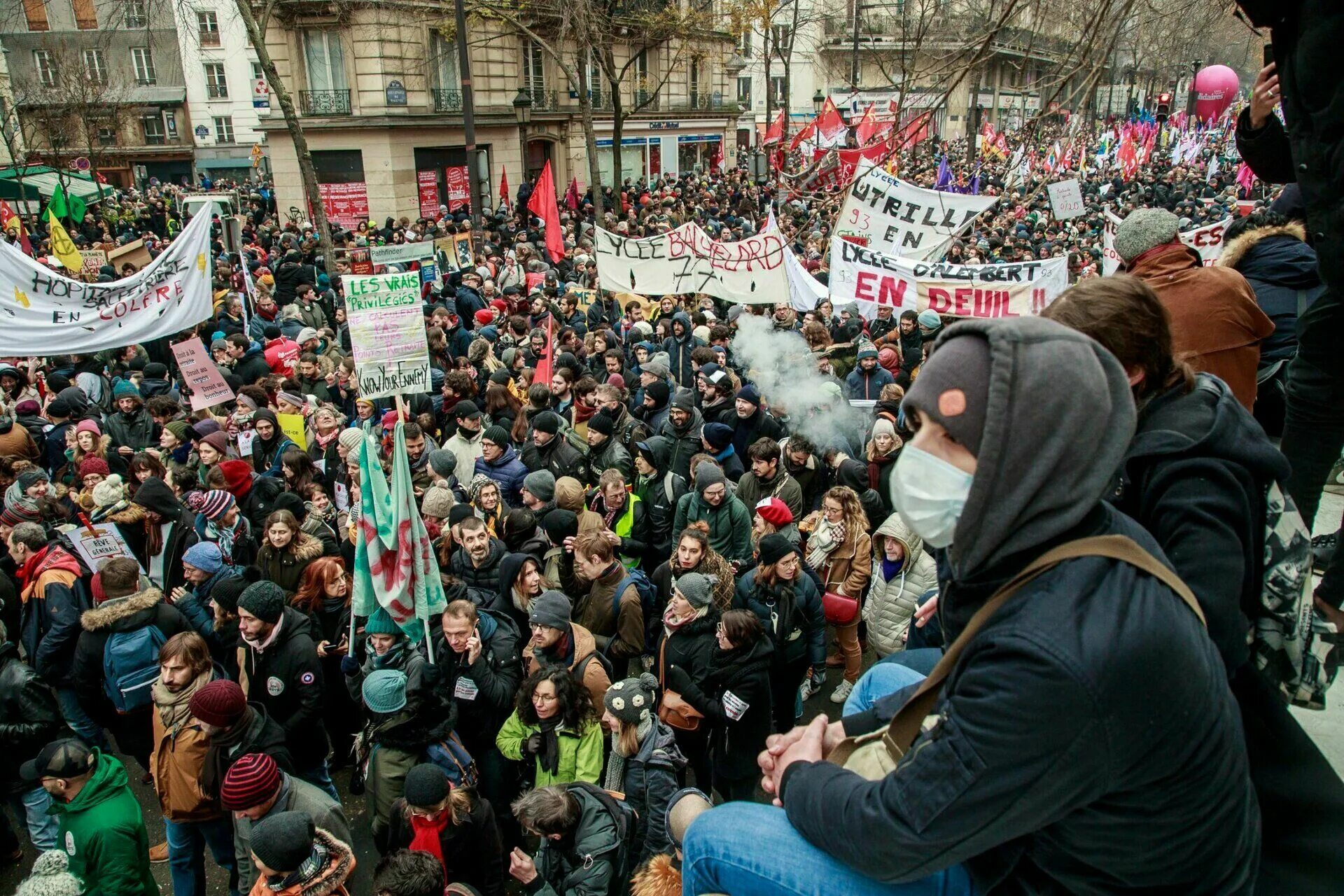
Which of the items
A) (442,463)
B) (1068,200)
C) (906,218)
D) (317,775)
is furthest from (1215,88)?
(317,775)

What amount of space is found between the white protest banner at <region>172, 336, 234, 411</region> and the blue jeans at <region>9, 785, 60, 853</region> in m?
4.60

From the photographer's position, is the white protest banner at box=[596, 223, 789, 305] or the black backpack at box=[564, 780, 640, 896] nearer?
the black backpack at box=[564, 780, 640, 896]

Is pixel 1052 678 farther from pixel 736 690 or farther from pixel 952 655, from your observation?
pixel 736 690

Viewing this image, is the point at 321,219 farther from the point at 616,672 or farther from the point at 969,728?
the point at 969,728

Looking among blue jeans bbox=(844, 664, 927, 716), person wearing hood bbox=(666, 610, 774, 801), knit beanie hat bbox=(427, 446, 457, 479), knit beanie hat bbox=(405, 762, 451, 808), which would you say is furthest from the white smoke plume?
blue jeans bbox=(844, 664, 927, 716)

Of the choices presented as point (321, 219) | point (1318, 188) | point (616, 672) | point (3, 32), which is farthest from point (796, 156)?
point (3, 32)

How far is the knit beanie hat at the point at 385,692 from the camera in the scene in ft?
13.5

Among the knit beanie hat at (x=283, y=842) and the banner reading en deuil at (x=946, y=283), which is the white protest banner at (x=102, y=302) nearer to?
the banner reading en deuil at (x=946, y=283)

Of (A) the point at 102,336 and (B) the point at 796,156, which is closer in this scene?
(A) the point at 102,336

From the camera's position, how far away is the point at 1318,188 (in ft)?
7.06

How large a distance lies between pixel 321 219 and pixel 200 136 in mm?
40700

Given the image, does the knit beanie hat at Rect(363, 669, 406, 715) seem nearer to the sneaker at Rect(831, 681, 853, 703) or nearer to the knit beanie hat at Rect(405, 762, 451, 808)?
the knit beanie hat at Rect(405, 762, 451, 808)

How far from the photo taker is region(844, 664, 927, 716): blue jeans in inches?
79.2

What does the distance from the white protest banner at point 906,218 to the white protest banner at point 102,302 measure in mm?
7006
